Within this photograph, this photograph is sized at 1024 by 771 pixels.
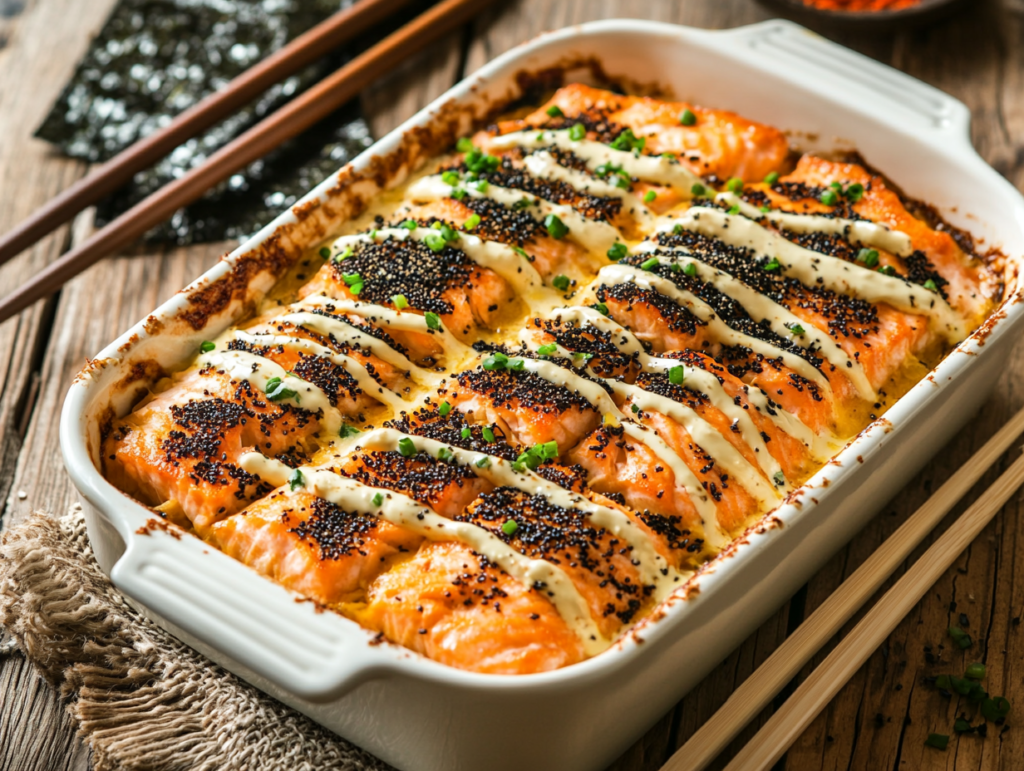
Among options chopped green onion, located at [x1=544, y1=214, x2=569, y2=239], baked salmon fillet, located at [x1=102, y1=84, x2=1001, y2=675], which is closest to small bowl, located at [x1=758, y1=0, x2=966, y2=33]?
baked salmon fillet, located at [x1=102, y1=84, x2=1001, y2=675]

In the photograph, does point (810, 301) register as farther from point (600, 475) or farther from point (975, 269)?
point (600, 475)

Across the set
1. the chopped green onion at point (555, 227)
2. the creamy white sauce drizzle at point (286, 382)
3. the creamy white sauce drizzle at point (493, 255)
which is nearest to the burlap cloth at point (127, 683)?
the creamy white sauce drizzle at point (286, 382)

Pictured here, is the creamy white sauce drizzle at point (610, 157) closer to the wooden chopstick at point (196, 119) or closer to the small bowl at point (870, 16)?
the wooden chopstick at point (196, 119)

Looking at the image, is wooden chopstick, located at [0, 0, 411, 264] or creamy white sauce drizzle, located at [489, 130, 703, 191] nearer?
creamy white sauce drizzle, located at [489, 130, 703, 191]

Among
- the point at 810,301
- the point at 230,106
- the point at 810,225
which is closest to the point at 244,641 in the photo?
the point at 810,301

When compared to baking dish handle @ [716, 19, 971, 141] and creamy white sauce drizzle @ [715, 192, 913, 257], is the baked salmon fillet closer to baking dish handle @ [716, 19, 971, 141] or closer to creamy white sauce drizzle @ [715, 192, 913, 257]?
creamy white sauce drizzle @ [715, 192, 913, 257]

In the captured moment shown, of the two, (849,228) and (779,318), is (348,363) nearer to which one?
(779,318)
